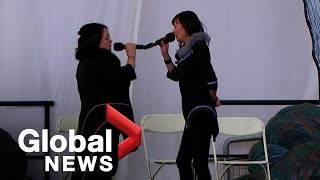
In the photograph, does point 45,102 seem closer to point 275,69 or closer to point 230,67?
point 230,67

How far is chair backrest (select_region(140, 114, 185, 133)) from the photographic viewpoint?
4.14 meters

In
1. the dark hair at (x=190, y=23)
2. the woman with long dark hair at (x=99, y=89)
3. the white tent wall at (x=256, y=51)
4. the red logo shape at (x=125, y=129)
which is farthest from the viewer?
the white tent wall at (x=256, y=51)

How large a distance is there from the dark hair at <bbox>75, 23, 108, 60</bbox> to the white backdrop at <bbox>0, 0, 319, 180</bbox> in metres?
0.91

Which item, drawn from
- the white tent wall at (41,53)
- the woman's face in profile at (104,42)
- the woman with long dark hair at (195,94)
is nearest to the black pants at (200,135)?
the woman with long dark hair at (195,94)

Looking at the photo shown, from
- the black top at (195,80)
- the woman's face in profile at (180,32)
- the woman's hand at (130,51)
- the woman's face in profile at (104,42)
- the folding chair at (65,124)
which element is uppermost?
the woman's face in profile at (180,32)

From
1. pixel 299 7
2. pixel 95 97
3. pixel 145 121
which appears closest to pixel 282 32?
pixel 299 7

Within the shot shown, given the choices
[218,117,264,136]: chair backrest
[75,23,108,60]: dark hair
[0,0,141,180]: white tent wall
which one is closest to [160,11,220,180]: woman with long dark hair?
[75,23,108,60]: dark hair

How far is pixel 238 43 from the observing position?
173 inches

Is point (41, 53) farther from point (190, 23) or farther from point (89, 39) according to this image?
point (190, 23)

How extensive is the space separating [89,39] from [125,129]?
0.69 m

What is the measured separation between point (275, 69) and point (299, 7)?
485 millimetres

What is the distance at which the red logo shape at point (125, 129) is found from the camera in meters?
2.53

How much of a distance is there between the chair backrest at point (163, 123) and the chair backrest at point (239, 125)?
0.29 meters

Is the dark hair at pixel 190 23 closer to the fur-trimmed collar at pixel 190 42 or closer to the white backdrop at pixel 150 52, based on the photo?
the fur-trimmed collar at pixel 190 42
